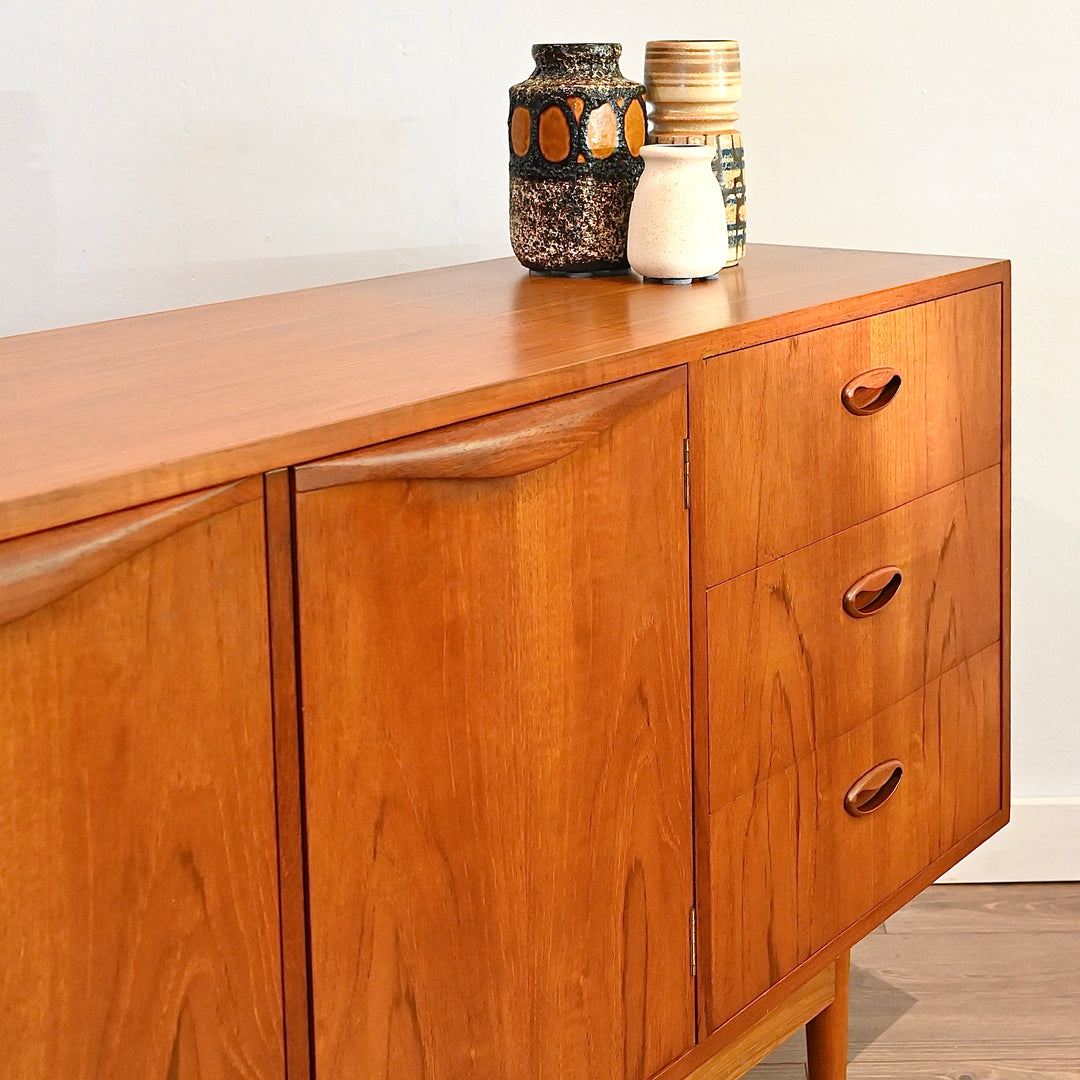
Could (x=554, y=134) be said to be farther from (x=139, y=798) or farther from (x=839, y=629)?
(x=139, y=798)

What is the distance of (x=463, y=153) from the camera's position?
1.78m

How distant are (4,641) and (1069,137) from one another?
66.7 inches

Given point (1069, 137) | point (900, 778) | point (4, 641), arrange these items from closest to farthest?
point (4, 641), point (900, 778), point (1069, 137)

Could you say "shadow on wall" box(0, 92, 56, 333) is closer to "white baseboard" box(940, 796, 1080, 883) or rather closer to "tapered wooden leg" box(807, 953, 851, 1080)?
"tapered wooden leg" box(807, 953, 851, 1080)

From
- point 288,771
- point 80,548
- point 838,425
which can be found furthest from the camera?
point 838,425

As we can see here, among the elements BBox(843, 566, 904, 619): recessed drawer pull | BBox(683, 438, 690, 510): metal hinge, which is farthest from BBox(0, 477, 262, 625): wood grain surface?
BBox(843, 566, 904, 619): recessed drawer pull

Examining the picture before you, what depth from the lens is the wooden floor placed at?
5.65 feet

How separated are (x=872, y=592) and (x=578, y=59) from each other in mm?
577

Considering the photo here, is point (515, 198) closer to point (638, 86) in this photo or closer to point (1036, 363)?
point (638, 86)

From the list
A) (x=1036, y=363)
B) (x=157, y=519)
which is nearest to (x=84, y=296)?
(x=157, y=519)

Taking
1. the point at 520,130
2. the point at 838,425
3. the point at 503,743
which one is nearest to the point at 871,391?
the point at 838,425

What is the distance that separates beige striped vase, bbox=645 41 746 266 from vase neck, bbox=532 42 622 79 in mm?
43

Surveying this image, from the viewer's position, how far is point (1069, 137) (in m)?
1.98

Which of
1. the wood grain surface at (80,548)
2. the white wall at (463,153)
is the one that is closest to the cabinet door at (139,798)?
the wood grain surface at (80,548)
